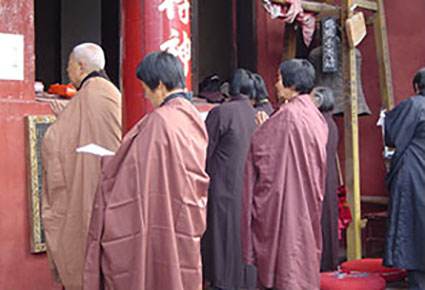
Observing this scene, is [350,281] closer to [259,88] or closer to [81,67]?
[259,88]

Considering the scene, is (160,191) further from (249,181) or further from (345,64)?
(345,64)

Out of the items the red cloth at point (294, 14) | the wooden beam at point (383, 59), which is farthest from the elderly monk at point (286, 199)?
the wooden beam at point (383, 59)

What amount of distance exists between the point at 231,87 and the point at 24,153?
186cm

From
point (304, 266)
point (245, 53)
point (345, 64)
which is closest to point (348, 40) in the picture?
point (345, 64)

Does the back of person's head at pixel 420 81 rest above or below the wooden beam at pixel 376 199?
above

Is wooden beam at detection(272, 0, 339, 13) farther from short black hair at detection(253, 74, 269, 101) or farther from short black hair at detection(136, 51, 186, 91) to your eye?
short black hair at detection(136, 51, 186, 91)

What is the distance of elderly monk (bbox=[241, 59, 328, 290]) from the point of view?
386 cm

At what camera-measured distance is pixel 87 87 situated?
3979 millimetres

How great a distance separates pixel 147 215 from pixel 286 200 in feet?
4.08

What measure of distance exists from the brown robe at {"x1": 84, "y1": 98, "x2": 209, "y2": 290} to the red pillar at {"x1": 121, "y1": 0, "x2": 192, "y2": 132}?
101 centimetres

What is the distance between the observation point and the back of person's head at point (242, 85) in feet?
17.1

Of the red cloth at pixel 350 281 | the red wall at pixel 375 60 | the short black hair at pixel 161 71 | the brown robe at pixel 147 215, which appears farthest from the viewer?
the red wall at pixel 375 60

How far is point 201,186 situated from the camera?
3113mm

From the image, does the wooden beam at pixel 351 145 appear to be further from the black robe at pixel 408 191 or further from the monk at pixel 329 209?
the black robe at pixel 408 191
